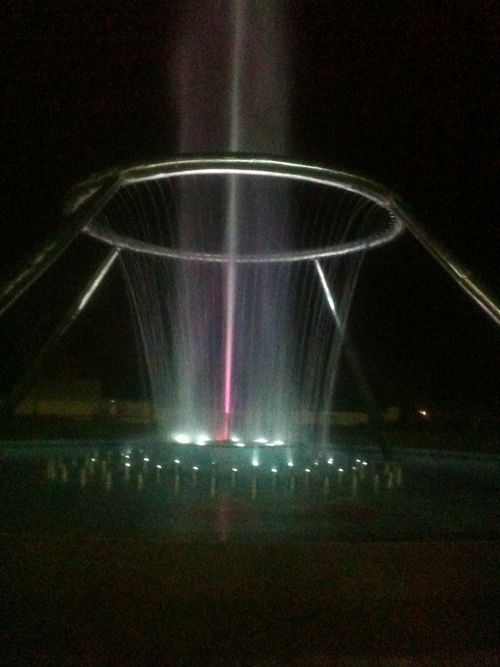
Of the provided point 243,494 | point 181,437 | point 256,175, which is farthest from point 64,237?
point 181,437

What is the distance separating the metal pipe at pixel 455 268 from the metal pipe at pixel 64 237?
208 inches

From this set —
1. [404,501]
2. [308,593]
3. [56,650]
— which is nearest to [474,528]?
[404,501]

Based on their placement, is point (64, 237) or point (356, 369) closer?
point (64, 237)

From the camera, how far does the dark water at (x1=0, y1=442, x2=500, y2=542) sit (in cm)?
1110

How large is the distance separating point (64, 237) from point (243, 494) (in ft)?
18.2

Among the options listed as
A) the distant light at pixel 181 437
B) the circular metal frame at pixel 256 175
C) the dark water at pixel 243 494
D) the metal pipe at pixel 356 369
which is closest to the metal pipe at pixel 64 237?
the circular metal frame at pixel 256 175

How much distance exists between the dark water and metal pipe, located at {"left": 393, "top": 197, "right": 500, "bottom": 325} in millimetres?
3166

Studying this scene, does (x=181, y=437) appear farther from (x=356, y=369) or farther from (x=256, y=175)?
(x=256, y=175)

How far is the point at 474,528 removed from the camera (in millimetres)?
11539

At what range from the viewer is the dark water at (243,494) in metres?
11.1

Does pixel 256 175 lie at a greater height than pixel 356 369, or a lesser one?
greater

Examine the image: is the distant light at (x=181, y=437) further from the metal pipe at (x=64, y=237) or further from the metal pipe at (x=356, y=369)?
the metal pipe at (x=64, y=237)

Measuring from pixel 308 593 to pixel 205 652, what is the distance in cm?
132

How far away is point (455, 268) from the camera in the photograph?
19094 mm
